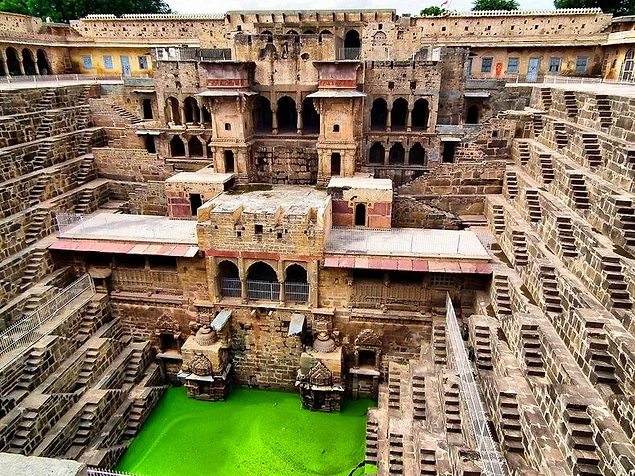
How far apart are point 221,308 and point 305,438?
→ 19.1 ft

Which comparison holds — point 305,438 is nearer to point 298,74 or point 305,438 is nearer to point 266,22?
point 298,74

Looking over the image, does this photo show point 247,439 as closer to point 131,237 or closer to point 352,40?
point 131,237

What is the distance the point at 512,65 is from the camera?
104 ft

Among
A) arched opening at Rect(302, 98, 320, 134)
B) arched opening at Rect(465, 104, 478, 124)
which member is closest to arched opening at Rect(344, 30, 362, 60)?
arched opening at Rect(302, 98, 320, 134)

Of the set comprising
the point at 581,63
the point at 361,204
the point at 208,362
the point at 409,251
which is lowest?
the point at 208,362

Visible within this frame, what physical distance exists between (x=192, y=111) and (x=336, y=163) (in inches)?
369

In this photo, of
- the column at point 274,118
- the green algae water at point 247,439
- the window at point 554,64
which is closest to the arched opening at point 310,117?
the column at point 274,118

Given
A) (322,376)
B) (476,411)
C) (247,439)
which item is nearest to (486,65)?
(322,376)

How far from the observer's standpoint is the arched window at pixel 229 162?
21.7 m

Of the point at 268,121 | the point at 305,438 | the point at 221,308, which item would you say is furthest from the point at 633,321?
the point at 268,121

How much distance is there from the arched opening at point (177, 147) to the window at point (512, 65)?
2331 cm

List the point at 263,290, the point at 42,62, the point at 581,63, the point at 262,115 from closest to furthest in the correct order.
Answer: the point at 263,290
the point at 262,115
the point at 581,63
the point at 42,62

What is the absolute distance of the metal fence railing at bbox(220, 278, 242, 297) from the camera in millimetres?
17781

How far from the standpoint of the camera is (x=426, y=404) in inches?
544
